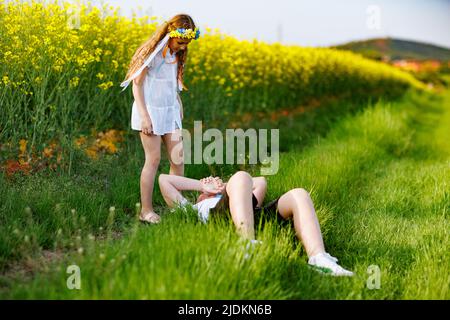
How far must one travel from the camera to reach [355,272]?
119 inches

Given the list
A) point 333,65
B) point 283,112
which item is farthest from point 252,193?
point 333,65

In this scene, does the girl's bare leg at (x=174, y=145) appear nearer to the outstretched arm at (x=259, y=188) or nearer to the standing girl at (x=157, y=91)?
the standing girl at (x=157, y=91)

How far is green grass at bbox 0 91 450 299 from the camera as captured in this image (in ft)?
8.10

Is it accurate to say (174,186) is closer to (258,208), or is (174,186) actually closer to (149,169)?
(149,169)

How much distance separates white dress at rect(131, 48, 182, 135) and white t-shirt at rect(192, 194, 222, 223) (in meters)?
0.80

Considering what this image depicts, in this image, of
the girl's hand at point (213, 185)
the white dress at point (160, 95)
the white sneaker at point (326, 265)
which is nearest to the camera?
the white sneaker at point (326, 265)

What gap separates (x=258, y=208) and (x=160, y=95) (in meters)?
1.14

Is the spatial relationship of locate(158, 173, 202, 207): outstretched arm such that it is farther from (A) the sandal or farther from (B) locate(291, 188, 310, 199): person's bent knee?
(B) locate(291, 188, 310, 199): person's bent knee

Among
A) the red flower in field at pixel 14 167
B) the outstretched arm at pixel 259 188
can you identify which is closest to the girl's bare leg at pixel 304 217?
the outstretched arm at pixel 259 188

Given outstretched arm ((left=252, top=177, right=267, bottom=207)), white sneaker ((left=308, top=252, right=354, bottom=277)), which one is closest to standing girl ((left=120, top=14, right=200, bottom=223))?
Answer: outstretched arm ((left=252, top=177, right=267, bottom=207))

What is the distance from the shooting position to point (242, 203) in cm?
308

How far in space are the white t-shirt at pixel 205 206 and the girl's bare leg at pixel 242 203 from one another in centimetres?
15

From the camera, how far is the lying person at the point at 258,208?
Result: 2986 mm

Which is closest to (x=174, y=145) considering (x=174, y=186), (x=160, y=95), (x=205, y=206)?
(x=160, y=95)
